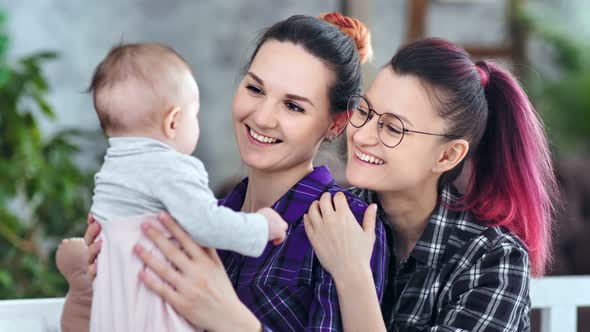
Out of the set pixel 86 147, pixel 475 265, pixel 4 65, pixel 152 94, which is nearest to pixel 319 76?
pixel 152 94

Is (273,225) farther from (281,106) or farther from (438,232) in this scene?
(438,232)

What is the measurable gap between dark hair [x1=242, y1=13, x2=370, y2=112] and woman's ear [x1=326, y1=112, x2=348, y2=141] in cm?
2

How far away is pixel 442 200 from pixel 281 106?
0.38 metres

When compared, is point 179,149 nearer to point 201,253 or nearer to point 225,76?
point 201,253

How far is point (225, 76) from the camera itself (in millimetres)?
4078

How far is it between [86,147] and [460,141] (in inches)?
104

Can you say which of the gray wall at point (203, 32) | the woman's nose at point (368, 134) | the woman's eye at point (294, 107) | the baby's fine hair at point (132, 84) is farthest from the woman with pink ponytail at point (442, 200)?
the gray wall at point (203, 32)

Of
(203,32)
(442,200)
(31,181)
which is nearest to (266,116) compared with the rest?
(442,200)

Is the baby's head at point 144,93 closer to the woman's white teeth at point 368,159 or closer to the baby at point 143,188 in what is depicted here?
the baby at point 143,188

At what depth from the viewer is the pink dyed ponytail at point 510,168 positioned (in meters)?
1.51

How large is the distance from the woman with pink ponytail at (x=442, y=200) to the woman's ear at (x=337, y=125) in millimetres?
27

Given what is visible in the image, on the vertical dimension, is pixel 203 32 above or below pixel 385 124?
below

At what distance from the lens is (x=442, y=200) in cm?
154

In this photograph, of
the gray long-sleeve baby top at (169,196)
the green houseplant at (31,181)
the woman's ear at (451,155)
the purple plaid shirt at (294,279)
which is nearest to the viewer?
the gray long-sleeve baby top at (169,196)
